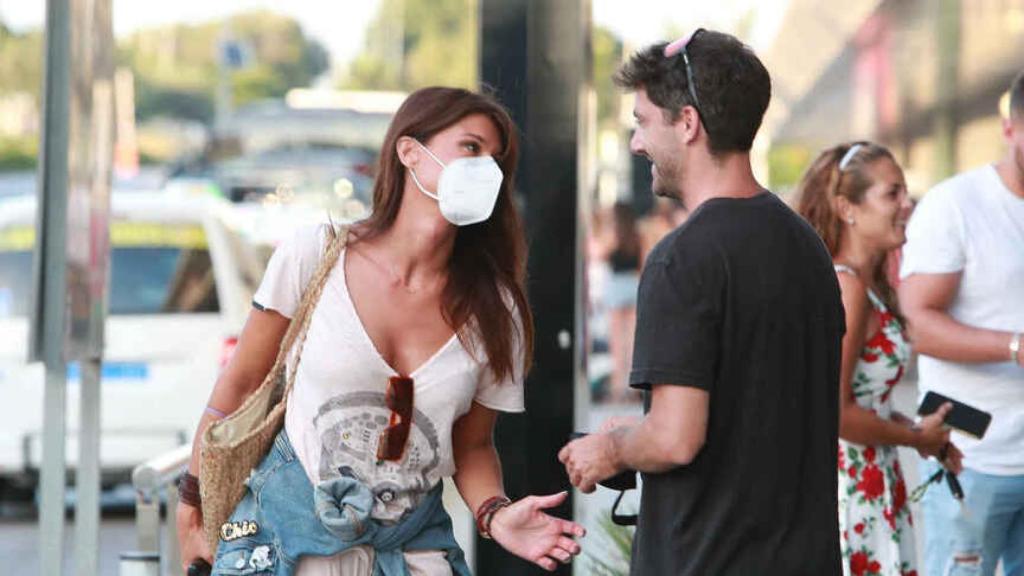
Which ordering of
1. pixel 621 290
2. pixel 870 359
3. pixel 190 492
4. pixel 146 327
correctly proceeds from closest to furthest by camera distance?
pixel 190 492 → pixel 870 359 → pixel 146 327 → pixel 621 290

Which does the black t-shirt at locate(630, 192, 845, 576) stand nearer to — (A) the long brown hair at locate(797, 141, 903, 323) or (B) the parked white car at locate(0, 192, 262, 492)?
(A) the long brown hair at locate(797, 141, 903, 323)

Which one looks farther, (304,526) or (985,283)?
(985,283)

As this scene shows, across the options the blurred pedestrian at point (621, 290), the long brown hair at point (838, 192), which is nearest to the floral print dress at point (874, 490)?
the long brown hair at point (838, 192)

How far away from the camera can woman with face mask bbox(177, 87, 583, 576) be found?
12.0 feet

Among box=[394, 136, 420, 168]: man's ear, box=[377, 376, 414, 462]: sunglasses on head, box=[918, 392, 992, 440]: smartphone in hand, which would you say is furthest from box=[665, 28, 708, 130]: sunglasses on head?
box=[918, 392, 992, 440]: smartphone in hand

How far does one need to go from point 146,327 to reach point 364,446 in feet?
24.7

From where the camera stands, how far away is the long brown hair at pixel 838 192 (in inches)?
191

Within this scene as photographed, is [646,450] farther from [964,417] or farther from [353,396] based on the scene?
[964,417]

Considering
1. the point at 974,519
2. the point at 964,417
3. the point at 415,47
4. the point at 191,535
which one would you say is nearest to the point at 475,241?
the point at 191,535

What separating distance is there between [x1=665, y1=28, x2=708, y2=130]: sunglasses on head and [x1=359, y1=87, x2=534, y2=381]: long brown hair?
0.51 meters

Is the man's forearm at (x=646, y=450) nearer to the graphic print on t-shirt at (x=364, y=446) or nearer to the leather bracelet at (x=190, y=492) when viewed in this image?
the graphic print on t-shirt at (x=364, y=446)

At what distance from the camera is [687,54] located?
3.41 metres

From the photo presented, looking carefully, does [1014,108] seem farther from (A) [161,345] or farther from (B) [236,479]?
(A) [161,345]

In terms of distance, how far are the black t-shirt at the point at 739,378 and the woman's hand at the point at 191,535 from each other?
3.20 feet
